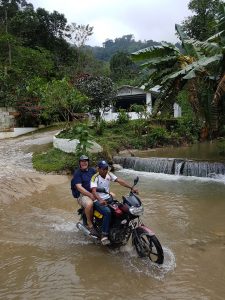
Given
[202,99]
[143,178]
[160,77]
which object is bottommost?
[143,178]

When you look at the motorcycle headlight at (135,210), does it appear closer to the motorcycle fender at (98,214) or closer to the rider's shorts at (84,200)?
the motorcycle fender at (98,214)

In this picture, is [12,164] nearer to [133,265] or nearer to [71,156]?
[71,156]

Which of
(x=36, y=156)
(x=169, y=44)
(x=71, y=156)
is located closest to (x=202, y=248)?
(x=169, y=44)

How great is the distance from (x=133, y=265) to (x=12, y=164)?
11841mm

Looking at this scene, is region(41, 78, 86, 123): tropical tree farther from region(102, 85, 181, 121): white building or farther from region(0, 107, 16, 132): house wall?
region(102, 85, 181, 121): white building

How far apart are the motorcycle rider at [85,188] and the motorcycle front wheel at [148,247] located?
3.44ft

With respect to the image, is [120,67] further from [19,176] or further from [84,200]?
[84,200]

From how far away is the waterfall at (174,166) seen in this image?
16.1 metres

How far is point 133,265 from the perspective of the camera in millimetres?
6539

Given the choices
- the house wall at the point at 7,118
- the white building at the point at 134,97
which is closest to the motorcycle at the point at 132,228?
the house wall at the point at 7,118

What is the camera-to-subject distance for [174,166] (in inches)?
672

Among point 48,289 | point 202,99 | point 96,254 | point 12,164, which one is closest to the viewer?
point 48,289

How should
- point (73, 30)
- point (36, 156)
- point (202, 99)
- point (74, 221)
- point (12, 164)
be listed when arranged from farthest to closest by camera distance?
point (73, 30) → point (36, 156) → point (12, 164) → point (202, 99) → point (74, 221)

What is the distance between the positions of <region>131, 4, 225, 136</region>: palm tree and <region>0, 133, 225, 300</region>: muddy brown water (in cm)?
332
